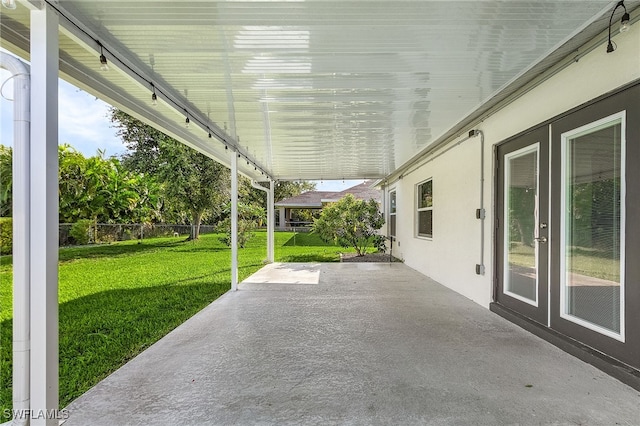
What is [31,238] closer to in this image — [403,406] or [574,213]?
[403,406]

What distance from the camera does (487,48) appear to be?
9.57ft

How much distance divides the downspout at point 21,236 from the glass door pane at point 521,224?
469 cm

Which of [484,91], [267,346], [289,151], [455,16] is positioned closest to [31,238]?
[267,346]

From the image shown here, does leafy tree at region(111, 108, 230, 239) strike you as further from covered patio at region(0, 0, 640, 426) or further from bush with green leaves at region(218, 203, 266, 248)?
covered patio at region(0, 0, 640, 426)


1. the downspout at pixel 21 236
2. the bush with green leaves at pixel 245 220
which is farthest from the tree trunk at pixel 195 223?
the downspout at pixel 21 236

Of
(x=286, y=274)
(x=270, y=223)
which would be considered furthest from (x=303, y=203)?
(x=286, y=274)

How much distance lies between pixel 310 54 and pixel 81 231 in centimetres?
1438

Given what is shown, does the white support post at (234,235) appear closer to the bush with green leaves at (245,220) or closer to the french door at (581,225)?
the french door at (581,225)

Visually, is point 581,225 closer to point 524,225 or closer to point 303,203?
point 524,225

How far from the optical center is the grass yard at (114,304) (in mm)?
3139

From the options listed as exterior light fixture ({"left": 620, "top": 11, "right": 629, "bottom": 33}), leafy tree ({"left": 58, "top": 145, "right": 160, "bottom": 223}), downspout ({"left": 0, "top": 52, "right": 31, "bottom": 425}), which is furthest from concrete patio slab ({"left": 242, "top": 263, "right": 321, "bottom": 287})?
leafy tree ({"left": 58, "top": 145, "right": 160, "bottom": 223})

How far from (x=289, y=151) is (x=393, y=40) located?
14.2 feet

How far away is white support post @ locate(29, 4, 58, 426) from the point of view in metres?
2.07

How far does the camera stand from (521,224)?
416 cm
